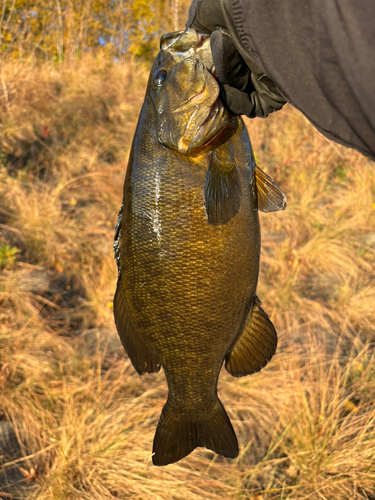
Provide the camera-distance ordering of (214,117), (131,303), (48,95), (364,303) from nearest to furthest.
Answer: (214,117) < (131,303) < (364,303) < (48,95)

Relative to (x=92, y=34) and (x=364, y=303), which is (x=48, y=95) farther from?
(x=364, y=303)

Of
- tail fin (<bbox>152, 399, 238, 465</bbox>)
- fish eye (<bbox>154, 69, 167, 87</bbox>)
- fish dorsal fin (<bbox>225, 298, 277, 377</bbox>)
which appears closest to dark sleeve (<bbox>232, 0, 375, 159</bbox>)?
fish eye (<bbox>154, 69, 167, 87</bbox>)

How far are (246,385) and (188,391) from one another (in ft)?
5.91

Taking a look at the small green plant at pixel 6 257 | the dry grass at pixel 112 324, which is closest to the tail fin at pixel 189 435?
the dry grass at pixel 112 324

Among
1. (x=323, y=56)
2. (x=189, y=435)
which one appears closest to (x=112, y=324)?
(x=189, y=435)

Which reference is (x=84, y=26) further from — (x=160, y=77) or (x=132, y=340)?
(x=132, y=340)

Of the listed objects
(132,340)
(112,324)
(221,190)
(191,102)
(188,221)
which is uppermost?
(191,102)

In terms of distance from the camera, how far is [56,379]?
332cm

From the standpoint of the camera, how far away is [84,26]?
8.03 m

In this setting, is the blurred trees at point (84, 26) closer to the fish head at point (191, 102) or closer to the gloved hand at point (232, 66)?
the fish head at point (191, 102)

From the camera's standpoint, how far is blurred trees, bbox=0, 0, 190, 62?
6.63 meters

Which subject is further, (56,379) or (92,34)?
(92,34)

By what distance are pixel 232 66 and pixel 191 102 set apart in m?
0.20

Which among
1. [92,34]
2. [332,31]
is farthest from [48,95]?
[332,31]
